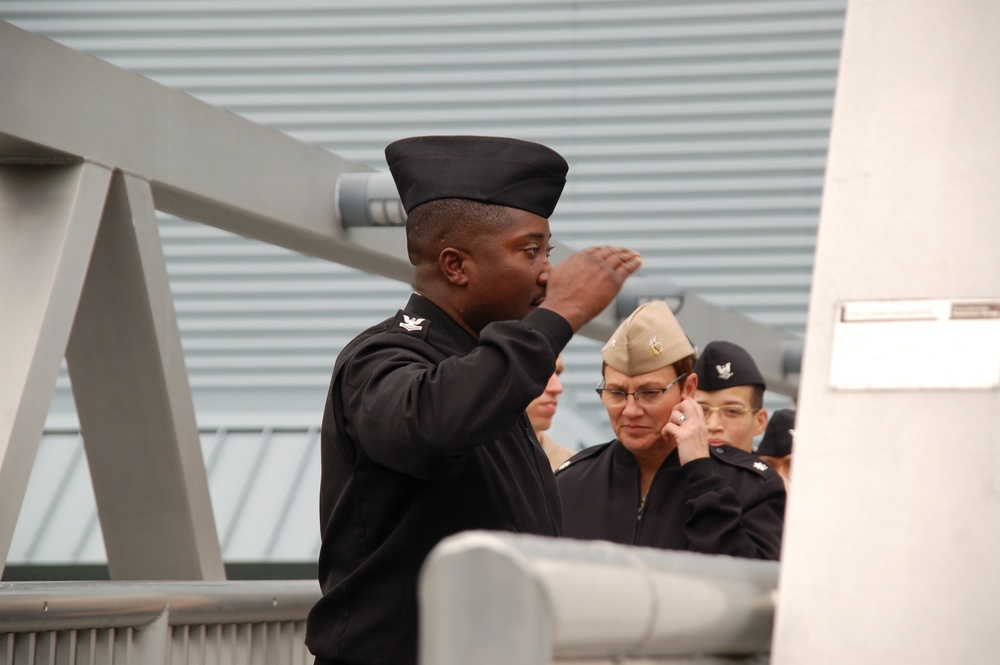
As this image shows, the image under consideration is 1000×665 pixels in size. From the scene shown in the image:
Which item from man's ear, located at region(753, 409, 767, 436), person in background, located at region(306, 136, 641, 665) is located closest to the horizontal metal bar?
person in background, located at region(306, 136, 641, 665)

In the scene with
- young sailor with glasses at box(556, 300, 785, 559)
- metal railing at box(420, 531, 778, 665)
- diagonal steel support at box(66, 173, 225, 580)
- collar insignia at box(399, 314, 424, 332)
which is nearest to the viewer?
metal railing at box(420, 531, 778, 665)

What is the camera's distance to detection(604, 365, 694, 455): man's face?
346 cm

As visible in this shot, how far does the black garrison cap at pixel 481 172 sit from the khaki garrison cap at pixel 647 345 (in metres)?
1.23

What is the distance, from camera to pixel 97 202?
3.32m

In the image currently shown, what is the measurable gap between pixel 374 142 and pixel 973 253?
9.78 metres

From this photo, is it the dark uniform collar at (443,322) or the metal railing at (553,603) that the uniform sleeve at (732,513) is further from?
the metal railing at (553,603)

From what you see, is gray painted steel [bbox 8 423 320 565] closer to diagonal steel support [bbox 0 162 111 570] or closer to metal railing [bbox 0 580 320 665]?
metal railing [bbox 0 580 320 665]

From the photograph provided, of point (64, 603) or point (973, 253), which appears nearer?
point (973, 253)

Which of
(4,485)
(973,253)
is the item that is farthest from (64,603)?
(973,253)

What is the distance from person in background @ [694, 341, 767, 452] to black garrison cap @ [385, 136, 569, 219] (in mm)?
3101

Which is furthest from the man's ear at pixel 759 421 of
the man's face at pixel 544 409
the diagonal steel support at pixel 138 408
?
the diagonal steel support at pixel 138 408

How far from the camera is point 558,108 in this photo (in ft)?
35.1

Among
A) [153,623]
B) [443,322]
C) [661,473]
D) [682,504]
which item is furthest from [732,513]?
[153,623]

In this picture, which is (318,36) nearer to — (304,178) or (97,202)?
(304,178)
